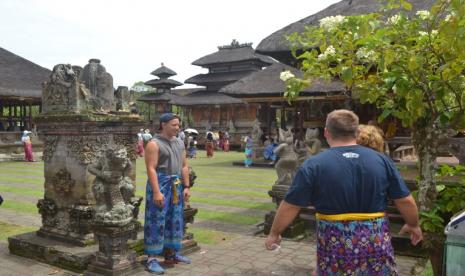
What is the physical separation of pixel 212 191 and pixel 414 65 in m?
9.17

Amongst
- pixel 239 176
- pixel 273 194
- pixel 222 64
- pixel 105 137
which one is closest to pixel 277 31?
pixel 239 176

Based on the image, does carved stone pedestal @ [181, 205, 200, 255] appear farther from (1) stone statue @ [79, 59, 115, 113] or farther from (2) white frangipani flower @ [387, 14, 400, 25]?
(2) white frangipani flower @ [387, 14, 400, 25]

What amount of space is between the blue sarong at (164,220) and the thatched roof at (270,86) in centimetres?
1246

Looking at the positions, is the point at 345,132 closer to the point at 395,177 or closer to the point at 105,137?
the point at 395,177

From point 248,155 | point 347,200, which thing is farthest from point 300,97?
point 347,200

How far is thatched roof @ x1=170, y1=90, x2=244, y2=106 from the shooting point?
35.9 metres

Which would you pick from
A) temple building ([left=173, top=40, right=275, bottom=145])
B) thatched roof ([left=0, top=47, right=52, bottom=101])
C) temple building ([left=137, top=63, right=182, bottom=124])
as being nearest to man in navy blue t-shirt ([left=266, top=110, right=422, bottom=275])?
thatched roof ([left=0, top=47, right=52, bottom=101])

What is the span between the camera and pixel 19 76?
2672 centimetres

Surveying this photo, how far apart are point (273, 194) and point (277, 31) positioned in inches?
413

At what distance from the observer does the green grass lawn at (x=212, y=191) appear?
869cm

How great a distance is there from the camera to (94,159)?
626 cm

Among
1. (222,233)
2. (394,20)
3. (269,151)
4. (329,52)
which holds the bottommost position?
(222,233)

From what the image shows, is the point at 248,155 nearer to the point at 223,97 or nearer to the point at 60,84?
the point at 60,84

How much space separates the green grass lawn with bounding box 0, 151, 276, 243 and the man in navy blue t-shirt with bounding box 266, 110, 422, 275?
4.17 m
